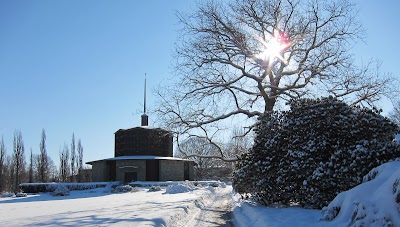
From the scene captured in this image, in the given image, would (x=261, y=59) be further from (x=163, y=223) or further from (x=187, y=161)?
(x=187, y=161)

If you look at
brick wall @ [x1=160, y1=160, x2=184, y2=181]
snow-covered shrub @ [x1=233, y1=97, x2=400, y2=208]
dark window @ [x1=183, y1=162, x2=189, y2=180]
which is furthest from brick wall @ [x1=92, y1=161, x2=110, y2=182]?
snow-covered shrub @ [x1=233, y1=97, x2=400, y2=208]

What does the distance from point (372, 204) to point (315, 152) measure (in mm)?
5211

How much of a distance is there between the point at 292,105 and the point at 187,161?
37252 mm

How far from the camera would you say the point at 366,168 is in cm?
1117

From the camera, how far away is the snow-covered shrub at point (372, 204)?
23.1 feet

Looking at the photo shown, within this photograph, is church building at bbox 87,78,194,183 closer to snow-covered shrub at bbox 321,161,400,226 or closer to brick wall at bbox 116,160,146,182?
brick wall at bbox 116,160,146,182

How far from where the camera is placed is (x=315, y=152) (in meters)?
12.7

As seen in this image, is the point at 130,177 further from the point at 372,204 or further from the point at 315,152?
the point at 372,204

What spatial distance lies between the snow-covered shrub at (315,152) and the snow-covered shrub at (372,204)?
222 centimetres

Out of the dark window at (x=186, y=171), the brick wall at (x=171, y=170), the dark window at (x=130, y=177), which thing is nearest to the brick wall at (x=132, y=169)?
the dark window at (x=130, y=177)

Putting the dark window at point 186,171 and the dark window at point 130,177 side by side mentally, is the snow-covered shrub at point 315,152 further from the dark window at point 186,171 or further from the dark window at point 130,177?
the dark window at point 186,171

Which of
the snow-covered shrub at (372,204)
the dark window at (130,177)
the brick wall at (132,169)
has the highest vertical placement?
the snow-covered shrub at (372,204)

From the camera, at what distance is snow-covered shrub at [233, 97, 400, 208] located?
1145 cm

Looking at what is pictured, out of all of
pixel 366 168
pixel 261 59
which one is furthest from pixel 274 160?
pixel 261 59
